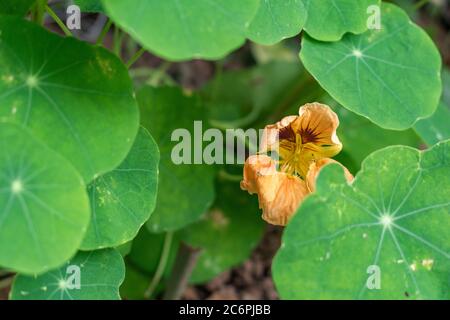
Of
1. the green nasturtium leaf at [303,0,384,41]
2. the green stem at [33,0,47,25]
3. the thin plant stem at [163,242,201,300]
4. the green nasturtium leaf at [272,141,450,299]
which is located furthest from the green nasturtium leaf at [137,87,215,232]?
the green nasturtium leaf at [272,141,450,299]

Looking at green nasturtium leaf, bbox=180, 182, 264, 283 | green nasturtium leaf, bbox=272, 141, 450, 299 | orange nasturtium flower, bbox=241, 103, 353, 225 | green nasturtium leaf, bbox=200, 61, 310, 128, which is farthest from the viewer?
green nasturtium leaf, bbox=200, 61, 310, 128

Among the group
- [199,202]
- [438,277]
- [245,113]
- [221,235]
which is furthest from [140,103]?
[438,277]

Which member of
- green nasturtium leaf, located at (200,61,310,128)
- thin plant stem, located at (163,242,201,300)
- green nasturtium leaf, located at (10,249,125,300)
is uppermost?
green nasturtium leaf, located at (200,61,310,128)

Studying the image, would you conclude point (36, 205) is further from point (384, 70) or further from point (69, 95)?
point (384, 70)

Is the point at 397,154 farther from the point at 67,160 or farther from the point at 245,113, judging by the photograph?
the point at 245,113

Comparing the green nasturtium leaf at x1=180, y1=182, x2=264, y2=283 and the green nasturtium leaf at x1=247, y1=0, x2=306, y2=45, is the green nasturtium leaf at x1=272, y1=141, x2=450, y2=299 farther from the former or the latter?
the green nasturtium leaf at x1=180, y1=182, x2=264, y2=283
